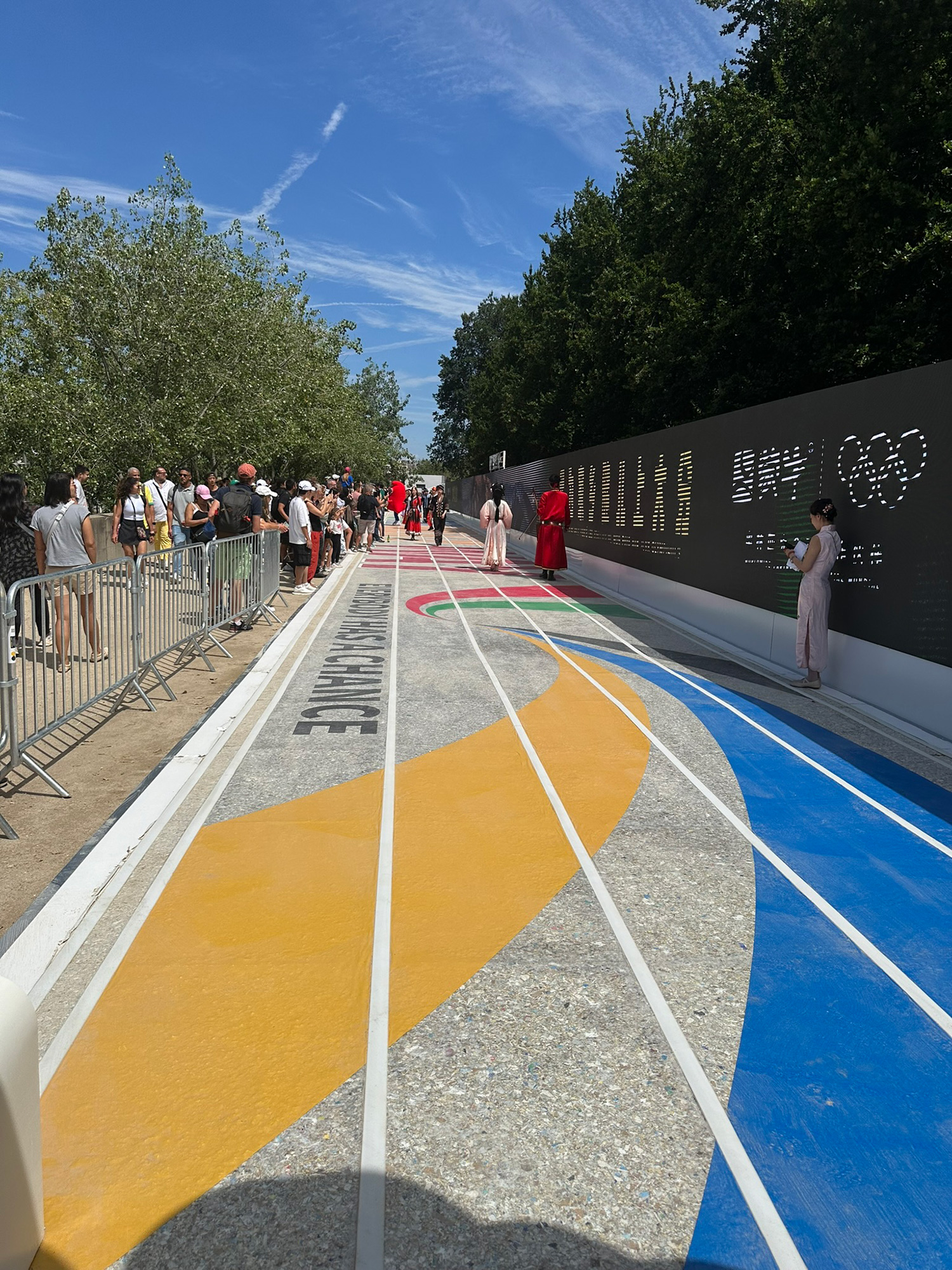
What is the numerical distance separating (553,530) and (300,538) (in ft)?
22.3

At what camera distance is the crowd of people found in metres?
7.89

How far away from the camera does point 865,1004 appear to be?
4.00m

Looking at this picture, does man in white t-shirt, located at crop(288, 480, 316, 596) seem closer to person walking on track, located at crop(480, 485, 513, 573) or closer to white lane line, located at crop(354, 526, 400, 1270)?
person walking on track, located at crop(480, 485, 513, 573)

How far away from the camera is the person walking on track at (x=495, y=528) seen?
2400cm

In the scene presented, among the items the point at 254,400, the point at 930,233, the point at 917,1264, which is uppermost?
the point at 930,233

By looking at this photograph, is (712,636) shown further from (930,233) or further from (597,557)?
(930,233)

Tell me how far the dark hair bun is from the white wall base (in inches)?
48.4

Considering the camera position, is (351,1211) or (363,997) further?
(363,997)

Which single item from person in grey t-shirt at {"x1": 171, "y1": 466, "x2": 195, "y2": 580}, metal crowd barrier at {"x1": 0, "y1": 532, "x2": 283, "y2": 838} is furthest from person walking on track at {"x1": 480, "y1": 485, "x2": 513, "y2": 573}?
metal crowd barrier at {"x1": 0, "y1": 532, "x2": 283, "y2": 838}

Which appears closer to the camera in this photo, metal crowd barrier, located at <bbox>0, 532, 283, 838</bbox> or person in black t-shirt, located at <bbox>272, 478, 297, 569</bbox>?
metal crowd barrier, located at <bbox>0, 532, 283, 838</bbox>

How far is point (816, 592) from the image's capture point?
33.3 ft

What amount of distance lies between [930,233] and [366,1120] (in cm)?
2266

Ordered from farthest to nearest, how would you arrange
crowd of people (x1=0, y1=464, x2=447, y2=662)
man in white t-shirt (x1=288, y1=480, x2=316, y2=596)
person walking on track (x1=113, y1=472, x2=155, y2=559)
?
Result: 1. man in white t-shirt (x1=288, y1=480, x2=316, y2=596)
2. person walking on track (x1=113, y1=472, x2=155, y2=559)
3. crowd of people (x1=0, y1=464, x2=447, y2=662)

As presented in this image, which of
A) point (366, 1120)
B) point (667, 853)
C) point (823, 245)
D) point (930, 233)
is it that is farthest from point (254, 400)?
point (366, 1120)
